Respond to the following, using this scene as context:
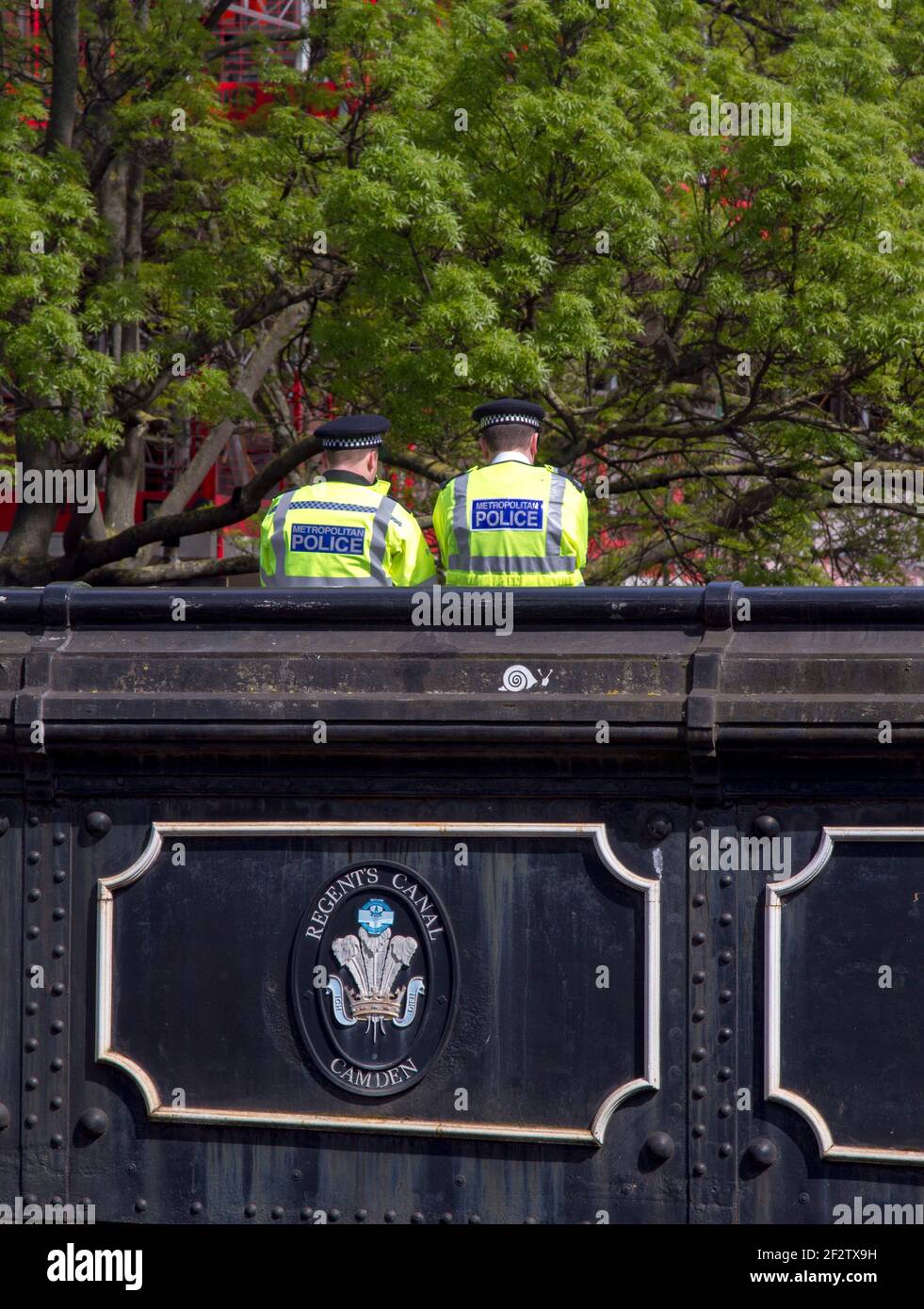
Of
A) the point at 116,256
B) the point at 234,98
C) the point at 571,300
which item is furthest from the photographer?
the point at 234,98

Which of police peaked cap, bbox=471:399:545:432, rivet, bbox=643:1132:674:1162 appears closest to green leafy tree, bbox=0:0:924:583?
police peaked cap, bbox=471:399:545:432

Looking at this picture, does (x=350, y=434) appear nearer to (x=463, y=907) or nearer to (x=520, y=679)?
(x=520, y=679)

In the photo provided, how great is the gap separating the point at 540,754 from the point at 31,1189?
1634mm

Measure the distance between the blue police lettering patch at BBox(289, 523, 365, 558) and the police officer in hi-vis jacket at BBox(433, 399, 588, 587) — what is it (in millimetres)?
311

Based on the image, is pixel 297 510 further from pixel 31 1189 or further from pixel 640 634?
pixel 31 1189

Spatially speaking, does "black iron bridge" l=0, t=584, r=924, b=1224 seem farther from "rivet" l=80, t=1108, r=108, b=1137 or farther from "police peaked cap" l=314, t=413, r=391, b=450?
"police peaked cap" l=314, t=413, r=391, b=450

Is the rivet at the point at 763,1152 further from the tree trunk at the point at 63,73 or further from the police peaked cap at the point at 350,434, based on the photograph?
the tree trunk at the point at 63,73

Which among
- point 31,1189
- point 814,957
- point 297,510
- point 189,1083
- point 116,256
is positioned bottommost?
point 31,1189

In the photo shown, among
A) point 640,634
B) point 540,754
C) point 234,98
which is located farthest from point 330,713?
point 234,98

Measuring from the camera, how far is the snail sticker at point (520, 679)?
12.1 feet

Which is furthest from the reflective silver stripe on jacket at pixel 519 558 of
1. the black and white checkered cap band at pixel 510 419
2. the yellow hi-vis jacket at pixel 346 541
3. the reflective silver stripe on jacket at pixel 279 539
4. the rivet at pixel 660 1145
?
the rivet at pixel 660 1145

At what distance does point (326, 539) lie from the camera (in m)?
5.09

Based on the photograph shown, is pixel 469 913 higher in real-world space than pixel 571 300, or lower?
lower

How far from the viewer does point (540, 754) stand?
3.66m
